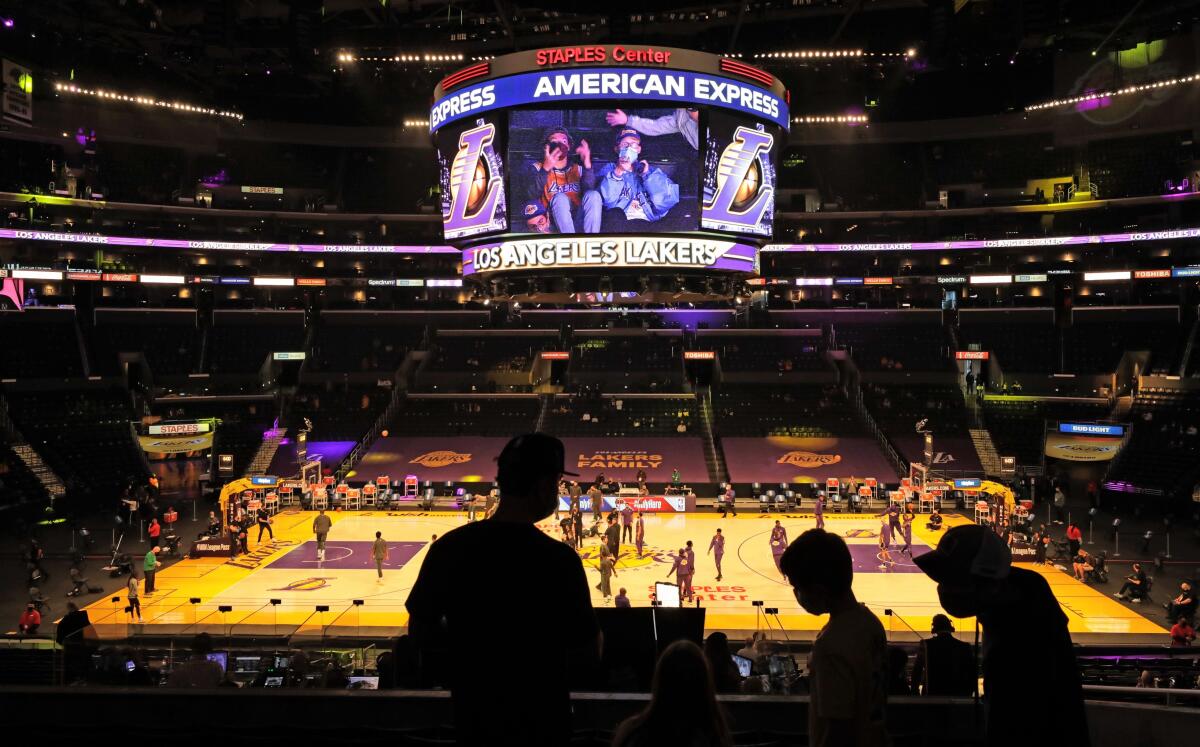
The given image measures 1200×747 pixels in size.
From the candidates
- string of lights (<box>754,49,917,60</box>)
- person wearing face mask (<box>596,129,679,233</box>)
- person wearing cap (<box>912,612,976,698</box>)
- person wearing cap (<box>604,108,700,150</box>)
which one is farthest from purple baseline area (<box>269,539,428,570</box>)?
string of lights (<box>754,49,917,60</box>)

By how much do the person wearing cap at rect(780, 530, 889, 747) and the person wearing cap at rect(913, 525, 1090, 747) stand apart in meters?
0.36

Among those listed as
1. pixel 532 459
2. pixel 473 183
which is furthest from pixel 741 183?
pixel 532 459

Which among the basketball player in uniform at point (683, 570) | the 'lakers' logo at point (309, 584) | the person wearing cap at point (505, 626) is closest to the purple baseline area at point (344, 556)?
the 'lakers' logo at point (309, 584)

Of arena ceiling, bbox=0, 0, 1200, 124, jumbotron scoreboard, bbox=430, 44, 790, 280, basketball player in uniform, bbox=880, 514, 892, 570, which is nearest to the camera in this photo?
jumbotron scoreboard, bbox=430, 44, 790, 280

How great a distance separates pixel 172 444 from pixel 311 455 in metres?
5.91

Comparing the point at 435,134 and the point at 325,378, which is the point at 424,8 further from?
the point at 325,378

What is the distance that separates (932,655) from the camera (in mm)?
5516

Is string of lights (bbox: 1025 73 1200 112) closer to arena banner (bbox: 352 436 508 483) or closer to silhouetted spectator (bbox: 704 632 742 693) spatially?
arena banner (bbox: 352 436 508 483)

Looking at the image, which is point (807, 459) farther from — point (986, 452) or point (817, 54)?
point (817, 54)

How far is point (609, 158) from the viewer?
54.2 feet

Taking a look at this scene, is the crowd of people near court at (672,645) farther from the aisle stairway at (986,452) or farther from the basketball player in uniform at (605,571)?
the aisle stairway at (986,452)

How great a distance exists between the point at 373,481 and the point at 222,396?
511 inches

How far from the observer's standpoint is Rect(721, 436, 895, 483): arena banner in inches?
1337

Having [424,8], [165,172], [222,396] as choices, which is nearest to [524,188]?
[424,8]
